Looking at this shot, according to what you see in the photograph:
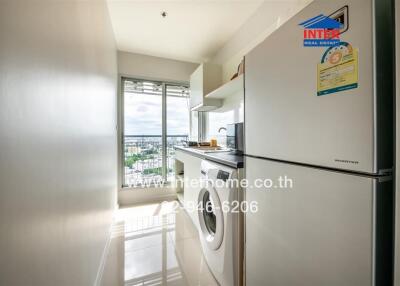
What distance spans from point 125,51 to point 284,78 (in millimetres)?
3111

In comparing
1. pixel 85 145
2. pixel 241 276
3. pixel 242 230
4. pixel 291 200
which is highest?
pixel 85 145

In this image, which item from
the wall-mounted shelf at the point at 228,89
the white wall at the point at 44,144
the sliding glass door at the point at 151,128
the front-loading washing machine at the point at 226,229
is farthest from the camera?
the sliding glass door at the point at 151,128

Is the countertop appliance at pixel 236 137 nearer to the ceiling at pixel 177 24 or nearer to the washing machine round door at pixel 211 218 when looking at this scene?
the washing machine round door at pixel 211 218

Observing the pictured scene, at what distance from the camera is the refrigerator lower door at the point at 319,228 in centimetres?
55

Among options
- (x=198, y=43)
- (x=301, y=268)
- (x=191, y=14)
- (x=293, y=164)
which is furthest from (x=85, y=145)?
(x=198, y=43)

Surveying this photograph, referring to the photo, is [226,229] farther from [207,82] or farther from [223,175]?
[207,82]

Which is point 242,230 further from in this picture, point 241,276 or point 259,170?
point 259,170

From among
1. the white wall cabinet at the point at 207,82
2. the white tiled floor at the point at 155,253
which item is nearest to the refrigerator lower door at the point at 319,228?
the white tiled floor at the point at 155,253

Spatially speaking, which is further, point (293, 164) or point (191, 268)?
point (191, 268)

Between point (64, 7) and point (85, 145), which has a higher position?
point (64, 7)

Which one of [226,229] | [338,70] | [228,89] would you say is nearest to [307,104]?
[338,70]

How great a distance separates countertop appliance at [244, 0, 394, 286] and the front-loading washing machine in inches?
8.7

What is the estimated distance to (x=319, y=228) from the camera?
0.69 m

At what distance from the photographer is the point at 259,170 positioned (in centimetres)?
102
